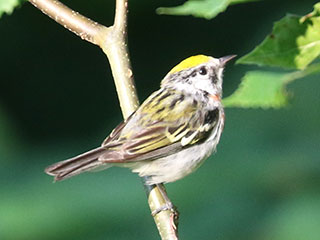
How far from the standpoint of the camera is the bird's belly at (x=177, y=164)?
10.8 feet

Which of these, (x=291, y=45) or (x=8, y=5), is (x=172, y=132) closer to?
(x=8, y=5)

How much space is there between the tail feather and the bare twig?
0.85ft

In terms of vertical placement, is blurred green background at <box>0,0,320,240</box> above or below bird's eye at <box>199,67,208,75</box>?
above

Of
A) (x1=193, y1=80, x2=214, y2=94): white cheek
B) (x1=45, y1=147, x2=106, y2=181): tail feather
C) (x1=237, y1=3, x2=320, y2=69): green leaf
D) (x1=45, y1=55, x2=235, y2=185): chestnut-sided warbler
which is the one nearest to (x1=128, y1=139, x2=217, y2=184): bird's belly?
(x1=45, y1=55, x2=235, y2=185): chestnut-sided warbler

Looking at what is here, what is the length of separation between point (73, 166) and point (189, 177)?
10.4ft

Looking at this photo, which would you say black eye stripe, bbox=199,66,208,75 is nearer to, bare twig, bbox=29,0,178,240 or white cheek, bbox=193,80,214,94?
white cheek, bbox=193,80,214,94

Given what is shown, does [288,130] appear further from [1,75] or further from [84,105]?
[1,75]

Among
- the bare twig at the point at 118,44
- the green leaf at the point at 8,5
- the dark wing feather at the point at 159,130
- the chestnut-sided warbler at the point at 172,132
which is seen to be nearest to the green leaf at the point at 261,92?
the green leaf at the point at 8,5

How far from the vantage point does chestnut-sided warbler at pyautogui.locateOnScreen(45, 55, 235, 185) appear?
10.4 feet

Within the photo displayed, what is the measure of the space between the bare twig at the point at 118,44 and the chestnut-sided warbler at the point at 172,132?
27 cm

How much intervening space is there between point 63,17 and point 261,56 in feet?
3.95

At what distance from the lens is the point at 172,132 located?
11.3 feet

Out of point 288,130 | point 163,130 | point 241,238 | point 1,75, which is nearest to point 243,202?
point 241,238

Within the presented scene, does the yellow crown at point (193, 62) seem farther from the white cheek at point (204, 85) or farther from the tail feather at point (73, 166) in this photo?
the tail feather at point (73, 166)
